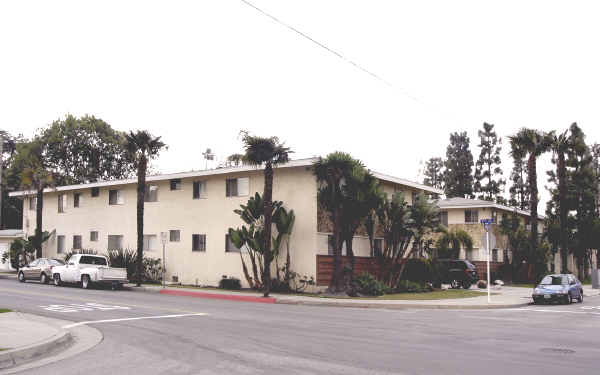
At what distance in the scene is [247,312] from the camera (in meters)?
18.7

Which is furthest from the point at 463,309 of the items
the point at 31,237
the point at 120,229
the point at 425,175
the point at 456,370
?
the point at 425,175

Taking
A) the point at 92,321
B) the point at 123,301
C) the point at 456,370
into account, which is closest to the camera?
the point at 456,370

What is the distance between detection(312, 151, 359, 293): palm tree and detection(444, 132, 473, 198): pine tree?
178 feet

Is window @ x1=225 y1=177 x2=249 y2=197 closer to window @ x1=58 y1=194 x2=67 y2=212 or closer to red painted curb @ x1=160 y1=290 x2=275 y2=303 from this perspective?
red painted curb @ x1=160 y1=290 x2=275 y2=303

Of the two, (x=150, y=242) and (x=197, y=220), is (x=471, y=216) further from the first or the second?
(x=150, y=242)

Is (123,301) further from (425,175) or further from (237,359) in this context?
(425,175)

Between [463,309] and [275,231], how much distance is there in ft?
35.0

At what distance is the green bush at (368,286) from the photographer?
89.2 feet

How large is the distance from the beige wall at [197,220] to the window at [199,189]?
0.29 metres

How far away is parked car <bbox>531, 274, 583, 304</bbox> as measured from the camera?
26.1 m

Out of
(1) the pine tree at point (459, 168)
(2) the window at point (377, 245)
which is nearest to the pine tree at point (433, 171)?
(1) the pine tree at point (459, 168)

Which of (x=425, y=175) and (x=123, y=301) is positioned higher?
(x=425, y=175)

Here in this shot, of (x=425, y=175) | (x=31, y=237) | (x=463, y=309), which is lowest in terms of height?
(x=463, y=309)

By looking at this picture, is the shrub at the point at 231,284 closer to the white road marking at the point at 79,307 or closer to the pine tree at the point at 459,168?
the white road marking at the point at 79,307
